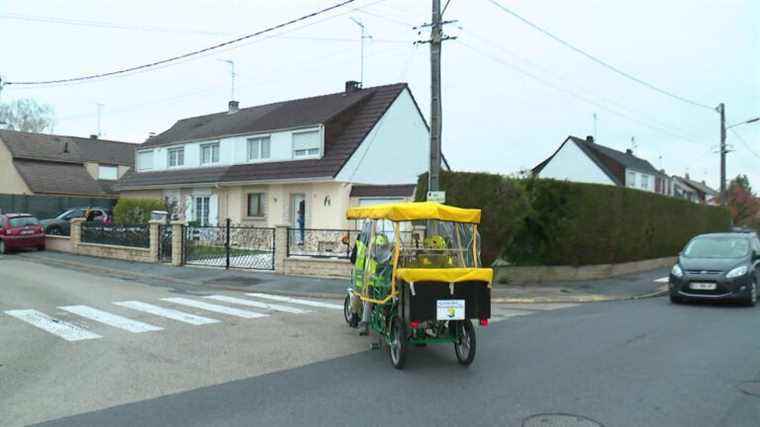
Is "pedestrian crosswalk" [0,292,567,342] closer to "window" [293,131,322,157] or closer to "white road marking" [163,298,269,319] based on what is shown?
"white road marking" [163,298,269,319]

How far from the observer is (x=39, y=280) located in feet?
53.1

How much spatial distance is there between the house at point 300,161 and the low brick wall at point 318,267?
6.43 m

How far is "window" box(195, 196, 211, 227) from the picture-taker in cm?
2986

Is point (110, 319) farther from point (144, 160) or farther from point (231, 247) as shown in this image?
point (144, 160)

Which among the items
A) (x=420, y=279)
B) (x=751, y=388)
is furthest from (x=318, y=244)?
(x=751, y=388)

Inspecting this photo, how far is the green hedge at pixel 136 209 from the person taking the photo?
27.4 meters

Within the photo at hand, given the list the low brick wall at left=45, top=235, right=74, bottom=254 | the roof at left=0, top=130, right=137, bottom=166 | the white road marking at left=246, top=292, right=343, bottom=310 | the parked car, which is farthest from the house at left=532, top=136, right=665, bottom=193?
the white road marking at left=246, top=292, right=343, bottom=310

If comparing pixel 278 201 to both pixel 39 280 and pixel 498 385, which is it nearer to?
pixel 39 280

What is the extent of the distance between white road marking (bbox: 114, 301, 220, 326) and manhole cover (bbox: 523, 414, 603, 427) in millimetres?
6618

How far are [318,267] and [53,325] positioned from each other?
7993mm

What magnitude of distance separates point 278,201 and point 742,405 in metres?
22.4

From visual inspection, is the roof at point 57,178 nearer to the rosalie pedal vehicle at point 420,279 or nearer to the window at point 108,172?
the window at point 108,172

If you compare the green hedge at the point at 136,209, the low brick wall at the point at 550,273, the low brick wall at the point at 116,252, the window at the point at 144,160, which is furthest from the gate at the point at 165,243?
the window at the point at 144,160

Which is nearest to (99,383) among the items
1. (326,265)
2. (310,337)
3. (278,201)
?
(310,337)
